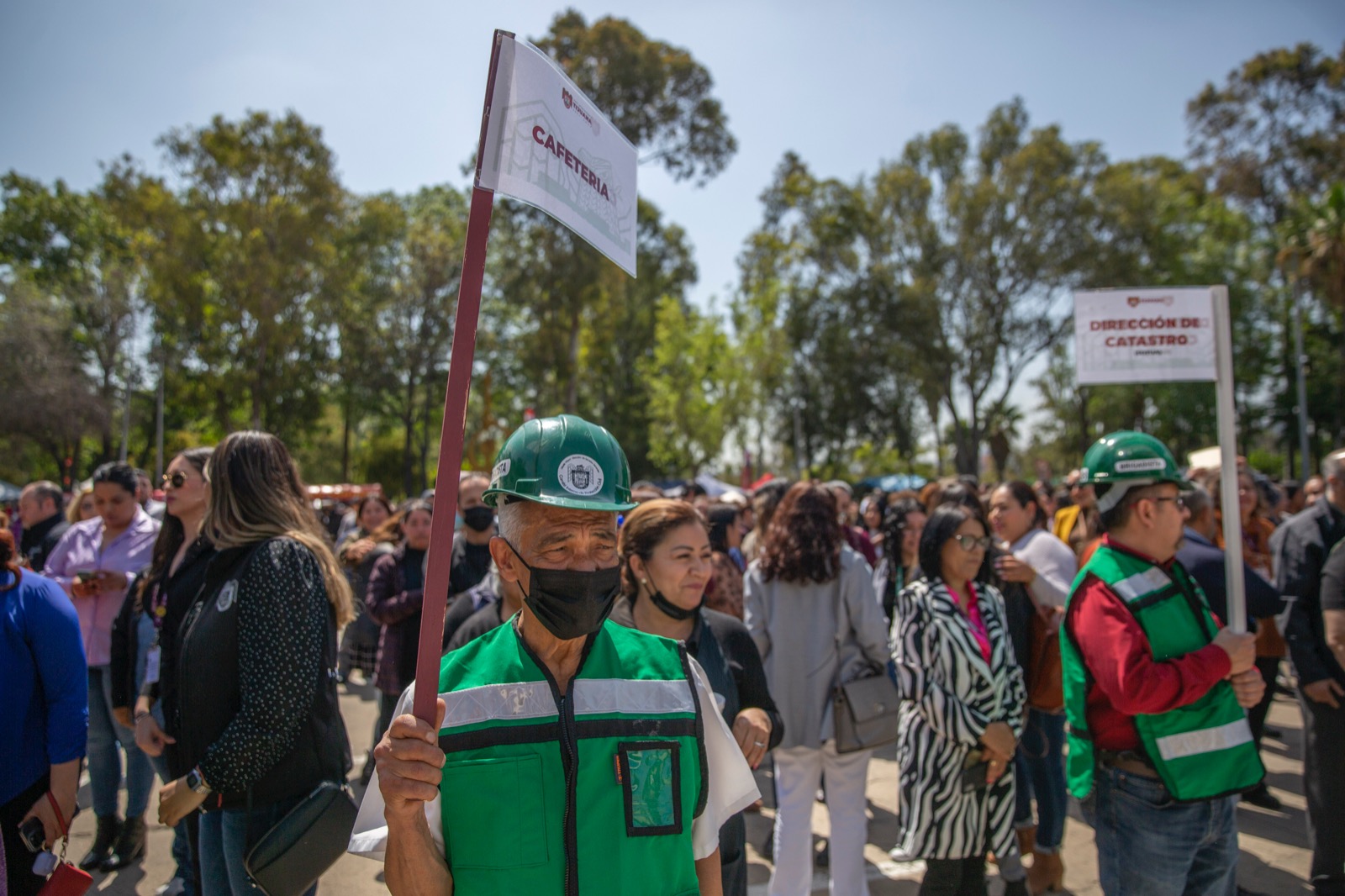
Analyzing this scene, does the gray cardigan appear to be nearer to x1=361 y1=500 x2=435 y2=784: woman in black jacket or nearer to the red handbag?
x1=361 y1=500 x2=435 y2=784: woman in black jacket

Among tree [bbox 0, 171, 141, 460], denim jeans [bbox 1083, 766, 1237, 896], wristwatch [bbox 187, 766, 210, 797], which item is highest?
tree [bbox 0, 171, 141, 460]

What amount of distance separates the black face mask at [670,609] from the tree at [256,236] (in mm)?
23794

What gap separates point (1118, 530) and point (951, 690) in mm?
945

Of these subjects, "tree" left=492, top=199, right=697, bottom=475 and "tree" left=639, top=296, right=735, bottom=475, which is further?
"tree" left=639, top=296, right=735, bottom=475

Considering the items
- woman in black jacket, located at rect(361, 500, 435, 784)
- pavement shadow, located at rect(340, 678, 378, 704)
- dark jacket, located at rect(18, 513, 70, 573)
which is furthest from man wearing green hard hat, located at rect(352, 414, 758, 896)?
pavement shadow, located at rect(340, 678, 378, 704)

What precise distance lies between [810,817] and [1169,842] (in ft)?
5.63

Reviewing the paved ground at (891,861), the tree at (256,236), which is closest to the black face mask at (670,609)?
the paved ground at (891,861)

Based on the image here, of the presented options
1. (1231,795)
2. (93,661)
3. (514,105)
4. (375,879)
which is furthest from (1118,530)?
(93,661)

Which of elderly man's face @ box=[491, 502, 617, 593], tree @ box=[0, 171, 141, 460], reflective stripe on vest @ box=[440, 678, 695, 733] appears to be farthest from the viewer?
tree @ box=[0, 171, 141, 460]

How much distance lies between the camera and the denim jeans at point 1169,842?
9.66ft

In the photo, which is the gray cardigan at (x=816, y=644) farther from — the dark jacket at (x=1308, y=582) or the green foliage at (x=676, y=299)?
the green foliage at (x=676, y=299)

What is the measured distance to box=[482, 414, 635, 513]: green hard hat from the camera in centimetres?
180

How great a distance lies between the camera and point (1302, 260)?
23.4m

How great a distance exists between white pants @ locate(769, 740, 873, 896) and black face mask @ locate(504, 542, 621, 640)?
107 inches
